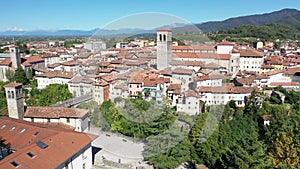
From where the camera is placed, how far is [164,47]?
3986 mm

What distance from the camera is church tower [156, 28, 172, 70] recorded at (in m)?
3.57

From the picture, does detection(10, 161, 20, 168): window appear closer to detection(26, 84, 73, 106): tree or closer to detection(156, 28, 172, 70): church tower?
detection(156, 28, 172, 70): church tower

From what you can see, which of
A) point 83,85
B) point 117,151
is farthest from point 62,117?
point 117,151

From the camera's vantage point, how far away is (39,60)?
18.3 meters

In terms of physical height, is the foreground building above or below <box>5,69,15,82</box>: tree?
below

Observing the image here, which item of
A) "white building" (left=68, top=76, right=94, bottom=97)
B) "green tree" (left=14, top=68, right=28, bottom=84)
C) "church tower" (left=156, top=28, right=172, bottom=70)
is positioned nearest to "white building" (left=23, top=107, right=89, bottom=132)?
"white building" (left=68, top=76, right=94, bottom=97)

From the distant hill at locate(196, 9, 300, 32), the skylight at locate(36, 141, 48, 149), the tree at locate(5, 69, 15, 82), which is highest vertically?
the distant hill at locate(196, 9, 300, 32)

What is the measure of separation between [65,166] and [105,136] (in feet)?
11.3

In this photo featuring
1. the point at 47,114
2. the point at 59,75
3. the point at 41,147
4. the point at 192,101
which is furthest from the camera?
the point at 59,75

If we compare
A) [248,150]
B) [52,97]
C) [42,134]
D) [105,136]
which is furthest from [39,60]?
[248,150]

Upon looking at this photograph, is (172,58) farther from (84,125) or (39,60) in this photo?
(39,60)

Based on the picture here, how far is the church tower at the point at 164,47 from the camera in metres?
3.57

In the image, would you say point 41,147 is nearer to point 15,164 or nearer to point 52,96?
point 15,164

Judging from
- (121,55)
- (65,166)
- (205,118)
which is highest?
(121,55)
